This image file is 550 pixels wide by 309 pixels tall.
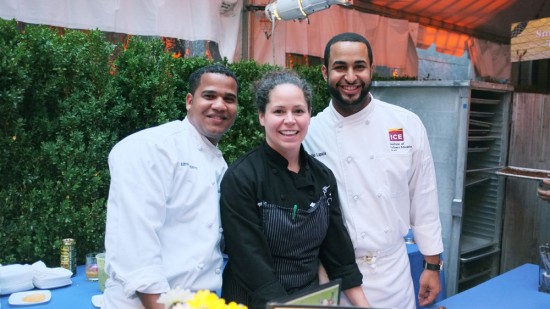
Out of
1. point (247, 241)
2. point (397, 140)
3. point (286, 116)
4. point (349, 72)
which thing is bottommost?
point (247, 241)

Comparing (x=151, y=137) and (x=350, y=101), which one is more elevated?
(x=350, y=101)

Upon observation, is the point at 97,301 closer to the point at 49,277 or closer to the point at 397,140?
the point at 49,277

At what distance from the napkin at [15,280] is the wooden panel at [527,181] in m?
4.06

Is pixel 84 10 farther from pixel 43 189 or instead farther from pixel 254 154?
pixel 254 154

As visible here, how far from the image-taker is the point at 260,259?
170 centimetres

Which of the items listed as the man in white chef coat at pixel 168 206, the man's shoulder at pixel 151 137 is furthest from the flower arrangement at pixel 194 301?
the man's shoulder at pixel 151 137

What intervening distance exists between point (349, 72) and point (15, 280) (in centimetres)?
200

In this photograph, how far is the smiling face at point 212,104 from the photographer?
1961 mm

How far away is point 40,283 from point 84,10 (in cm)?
254

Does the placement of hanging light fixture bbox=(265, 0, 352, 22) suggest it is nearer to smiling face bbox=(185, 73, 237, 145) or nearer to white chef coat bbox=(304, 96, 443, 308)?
white chef coat bbox=(304, 96, 443, 308)

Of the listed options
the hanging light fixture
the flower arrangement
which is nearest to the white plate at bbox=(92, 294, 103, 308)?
the flower arrangement

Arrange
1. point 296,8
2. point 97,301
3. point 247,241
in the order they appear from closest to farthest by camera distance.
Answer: point 247,241 < point 97,301 < point 296,8

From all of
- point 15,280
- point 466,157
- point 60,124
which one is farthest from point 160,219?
point 466,157

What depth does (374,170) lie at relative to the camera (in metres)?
2.22
